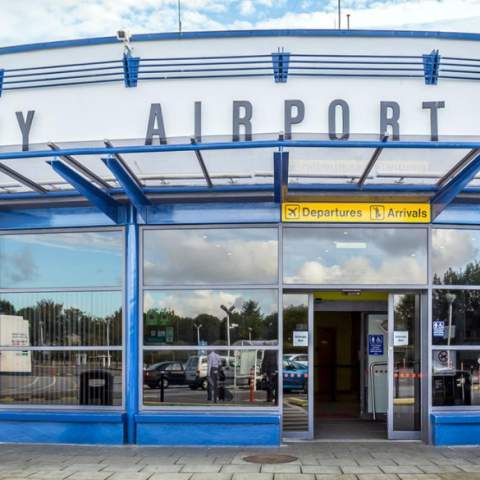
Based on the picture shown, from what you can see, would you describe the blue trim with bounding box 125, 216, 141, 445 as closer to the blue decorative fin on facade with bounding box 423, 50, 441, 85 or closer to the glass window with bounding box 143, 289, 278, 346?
the glass window with bounding box 143, 289, 278, 346

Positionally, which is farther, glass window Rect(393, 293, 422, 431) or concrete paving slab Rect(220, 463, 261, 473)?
glass window Rect(393, 293, 422, 431)

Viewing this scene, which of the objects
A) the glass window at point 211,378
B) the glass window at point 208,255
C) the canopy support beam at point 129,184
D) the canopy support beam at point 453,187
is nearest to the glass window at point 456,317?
the canopy support beam at point 453,187

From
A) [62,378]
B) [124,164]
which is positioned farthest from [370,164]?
[62,378]

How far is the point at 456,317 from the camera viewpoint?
10930 millimetres

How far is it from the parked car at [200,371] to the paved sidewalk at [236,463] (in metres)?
1.02

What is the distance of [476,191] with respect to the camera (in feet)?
34.3

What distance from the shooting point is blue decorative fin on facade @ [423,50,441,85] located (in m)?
9.22

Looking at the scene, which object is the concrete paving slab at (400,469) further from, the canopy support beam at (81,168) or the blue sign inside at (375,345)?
the canopy support beam at (81,168)

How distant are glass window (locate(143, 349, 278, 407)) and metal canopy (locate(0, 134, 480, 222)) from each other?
233 cm

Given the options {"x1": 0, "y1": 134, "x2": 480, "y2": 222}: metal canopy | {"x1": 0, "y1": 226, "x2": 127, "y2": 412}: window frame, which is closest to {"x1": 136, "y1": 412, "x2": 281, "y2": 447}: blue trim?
{"x1": 0, "y1": 226, "x2": 127, "y2": 412}: window frame

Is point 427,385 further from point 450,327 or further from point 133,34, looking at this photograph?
point 133,34

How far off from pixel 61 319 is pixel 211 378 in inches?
98.4

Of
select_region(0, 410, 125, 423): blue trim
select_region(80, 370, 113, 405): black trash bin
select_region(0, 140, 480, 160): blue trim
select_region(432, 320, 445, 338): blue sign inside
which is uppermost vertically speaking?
select_region(0, 140, 480, 160): blue trim

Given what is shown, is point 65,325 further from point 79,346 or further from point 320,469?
point 320,469
